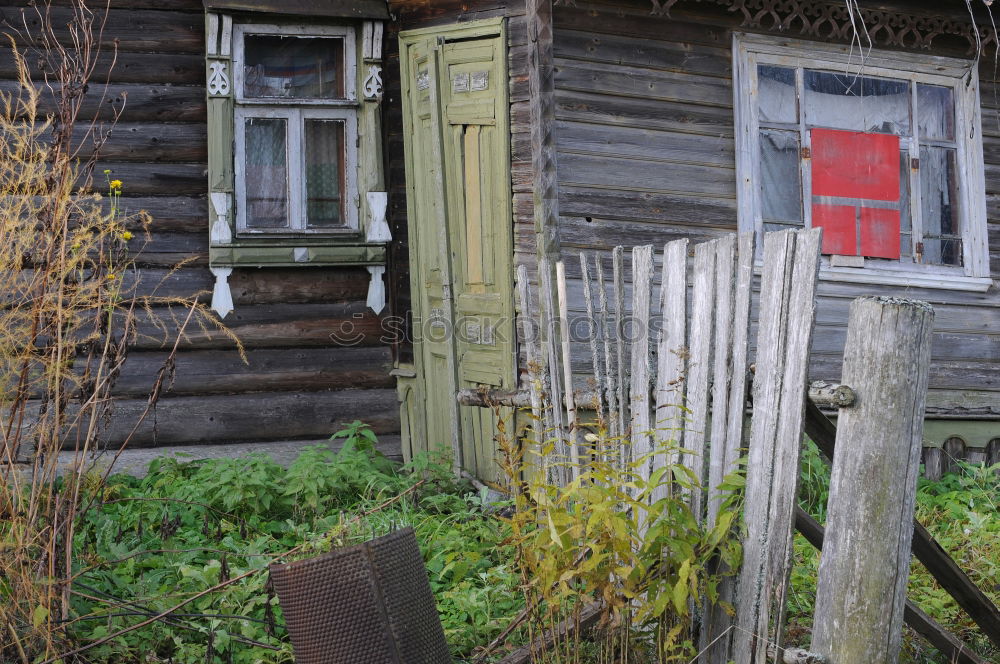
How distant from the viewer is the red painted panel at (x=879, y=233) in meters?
6.40

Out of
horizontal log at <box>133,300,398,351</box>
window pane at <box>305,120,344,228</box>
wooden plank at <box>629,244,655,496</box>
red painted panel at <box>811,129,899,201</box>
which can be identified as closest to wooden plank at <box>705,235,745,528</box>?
wooden plank at <box>629,244,655,496</box>

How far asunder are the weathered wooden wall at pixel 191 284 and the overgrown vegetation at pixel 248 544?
402mm

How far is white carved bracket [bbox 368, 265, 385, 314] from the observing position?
21.9 ft

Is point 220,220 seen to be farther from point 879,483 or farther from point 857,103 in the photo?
point 879,483

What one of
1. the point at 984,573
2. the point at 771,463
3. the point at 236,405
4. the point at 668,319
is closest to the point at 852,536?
the point at 771,463

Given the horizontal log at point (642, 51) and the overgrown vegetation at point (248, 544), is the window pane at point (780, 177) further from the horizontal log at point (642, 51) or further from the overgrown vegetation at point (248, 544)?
the overgrown vegetation at point (248, 544)

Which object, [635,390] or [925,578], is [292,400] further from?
[925,578]

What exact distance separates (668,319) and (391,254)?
3628mm

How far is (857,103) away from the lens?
646cm

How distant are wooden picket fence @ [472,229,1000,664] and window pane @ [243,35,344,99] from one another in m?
3.96

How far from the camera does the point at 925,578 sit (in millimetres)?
4496

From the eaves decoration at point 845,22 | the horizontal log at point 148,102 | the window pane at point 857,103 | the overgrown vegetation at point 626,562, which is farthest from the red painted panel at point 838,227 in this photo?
the horizontal log at point 148,102

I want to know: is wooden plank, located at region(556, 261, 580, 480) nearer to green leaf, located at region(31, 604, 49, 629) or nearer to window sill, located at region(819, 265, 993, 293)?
green leaf, located at region(31, 604, 49, 629)

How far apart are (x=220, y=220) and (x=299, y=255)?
1.88ft
